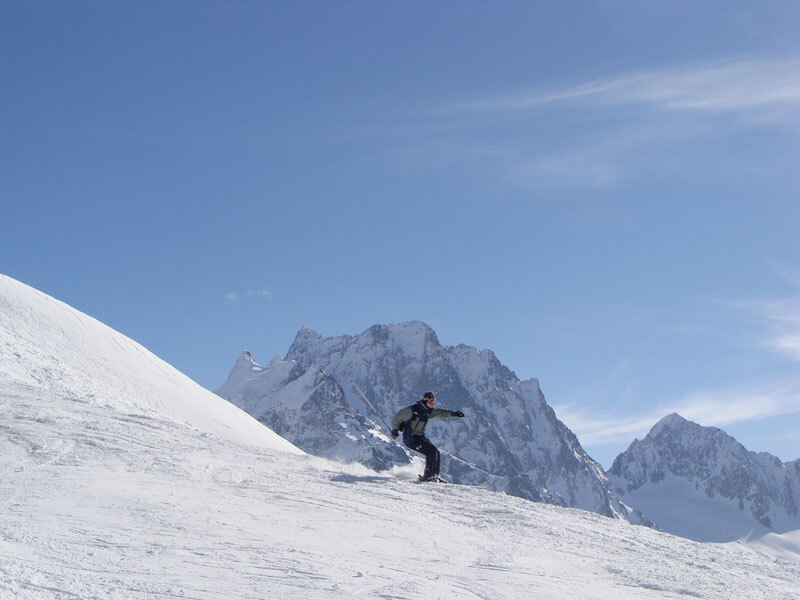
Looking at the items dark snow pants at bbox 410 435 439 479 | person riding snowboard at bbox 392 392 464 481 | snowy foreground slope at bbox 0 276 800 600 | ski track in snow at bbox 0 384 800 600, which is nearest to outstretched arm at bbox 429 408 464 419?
person riding snowboard at bbox 392 392 464 481

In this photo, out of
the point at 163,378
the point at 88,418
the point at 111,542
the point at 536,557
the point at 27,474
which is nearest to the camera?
the point at 111,542

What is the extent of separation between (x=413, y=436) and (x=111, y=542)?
309 inches

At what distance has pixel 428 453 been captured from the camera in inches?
590

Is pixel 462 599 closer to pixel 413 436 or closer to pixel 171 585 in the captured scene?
pixel 171 585

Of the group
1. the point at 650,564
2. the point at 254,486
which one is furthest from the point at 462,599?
the point at 254,486

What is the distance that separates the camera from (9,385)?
1797 cm

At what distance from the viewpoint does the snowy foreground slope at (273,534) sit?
711 cm

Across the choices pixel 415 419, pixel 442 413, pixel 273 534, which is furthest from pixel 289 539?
pixel 442 413

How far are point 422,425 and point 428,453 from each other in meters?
0.57

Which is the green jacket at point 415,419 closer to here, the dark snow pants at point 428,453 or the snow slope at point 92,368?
the dark snow pants at point 428,453

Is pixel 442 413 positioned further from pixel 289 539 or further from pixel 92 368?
pixel 92 368

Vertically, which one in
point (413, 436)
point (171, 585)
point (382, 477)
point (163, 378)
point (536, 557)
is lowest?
point (171, 585)

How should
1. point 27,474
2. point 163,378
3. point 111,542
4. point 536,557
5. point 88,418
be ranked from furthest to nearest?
point 163,378, point 88,418, point 27,474, point 536,557, point 111,542

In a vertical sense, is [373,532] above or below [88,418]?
below
